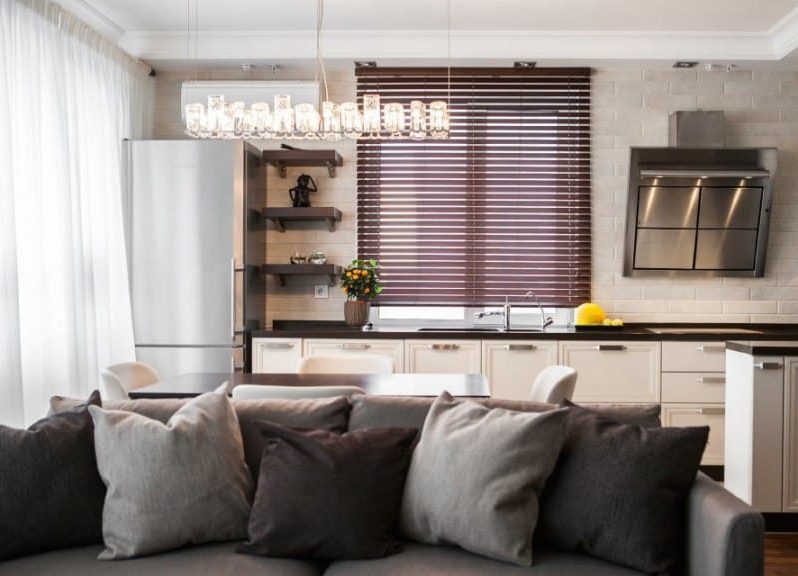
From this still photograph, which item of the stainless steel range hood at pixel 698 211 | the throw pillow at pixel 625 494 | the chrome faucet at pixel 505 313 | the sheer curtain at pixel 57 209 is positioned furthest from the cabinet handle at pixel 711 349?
the sheer curtain at pixel 57 209

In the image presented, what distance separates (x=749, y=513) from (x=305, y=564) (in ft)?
3.88

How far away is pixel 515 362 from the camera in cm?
492

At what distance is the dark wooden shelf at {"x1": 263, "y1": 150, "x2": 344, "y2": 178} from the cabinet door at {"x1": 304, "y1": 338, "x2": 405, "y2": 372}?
1.26 metres

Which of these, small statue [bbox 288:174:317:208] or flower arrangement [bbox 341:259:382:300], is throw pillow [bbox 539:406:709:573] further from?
small statue [bbox 288:174:317:208]

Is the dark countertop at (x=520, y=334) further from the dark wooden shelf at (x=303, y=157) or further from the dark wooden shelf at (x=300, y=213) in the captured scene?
the dark wooden shelf at (x=303, y=157)

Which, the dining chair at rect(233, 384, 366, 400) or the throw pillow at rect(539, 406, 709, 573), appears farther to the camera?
the dining chair at rect(233, 384, 366, 400)

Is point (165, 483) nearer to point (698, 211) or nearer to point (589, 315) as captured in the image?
point (589, 315)

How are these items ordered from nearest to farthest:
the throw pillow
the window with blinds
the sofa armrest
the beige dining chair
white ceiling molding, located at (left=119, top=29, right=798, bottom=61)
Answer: the sofa armrest → the throw pillow → the beige dining chair → white ceiling molding, located at (left=119, top=29, right=798, bottom=61) → the window with blinds

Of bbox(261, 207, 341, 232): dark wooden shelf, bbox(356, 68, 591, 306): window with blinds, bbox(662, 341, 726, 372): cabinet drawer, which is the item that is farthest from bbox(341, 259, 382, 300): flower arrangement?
bbox(662, 341, 726, 372): cabinet drawer

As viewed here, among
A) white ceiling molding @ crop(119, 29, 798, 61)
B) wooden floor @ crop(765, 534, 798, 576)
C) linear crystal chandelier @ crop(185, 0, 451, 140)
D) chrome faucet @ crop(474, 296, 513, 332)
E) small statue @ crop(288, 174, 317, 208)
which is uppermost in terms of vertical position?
white ceiling molding @ crop(119, 29, 798, 61)

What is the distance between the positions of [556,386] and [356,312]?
242 centimetres

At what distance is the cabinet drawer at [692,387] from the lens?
489cm

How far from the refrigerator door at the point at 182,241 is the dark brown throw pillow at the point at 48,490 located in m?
2.65

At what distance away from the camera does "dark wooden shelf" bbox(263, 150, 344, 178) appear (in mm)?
5238
